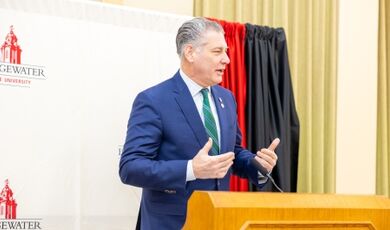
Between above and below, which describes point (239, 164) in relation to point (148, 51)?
below

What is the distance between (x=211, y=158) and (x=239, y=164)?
2.20 feet

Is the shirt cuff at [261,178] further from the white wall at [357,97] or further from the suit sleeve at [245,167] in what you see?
the white wall at [357,97]

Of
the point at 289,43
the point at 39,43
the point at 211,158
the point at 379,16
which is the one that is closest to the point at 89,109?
the point at 39,43

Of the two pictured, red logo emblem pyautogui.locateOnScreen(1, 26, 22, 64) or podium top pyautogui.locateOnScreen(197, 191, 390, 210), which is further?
red logo emblem pyautogui.locateOnScreen(1, 26, 22, 64)

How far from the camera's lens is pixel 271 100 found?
179 inches

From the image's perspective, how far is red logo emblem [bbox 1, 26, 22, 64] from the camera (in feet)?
11.2

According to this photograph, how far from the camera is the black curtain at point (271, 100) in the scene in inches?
175

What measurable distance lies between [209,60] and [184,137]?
41 cm

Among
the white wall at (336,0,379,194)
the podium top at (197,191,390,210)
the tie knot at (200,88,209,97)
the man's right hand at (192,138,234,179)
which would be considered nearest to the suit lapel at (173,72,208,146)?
the tie knot at (200,88,209,97)

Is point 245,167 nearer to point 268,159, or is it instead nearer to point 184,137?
point 268,159

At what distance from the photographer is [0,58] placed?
340 cm

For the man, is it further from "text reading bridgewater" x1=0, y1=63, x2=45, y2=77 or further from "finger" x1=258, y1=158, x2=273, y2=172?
"text reading bridgewater" x1=0, y1=63, x2=45, y2=77

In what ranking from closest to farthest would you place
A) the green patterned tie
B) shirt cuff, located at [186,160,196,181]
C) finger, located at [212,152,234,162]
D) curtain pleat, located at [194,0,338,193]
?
finger, located at [212,152,234,162] < shirt cuff, located at [186,160,196,181] < the green patterned tie < curtain pleat, located at [194,0,338,193]

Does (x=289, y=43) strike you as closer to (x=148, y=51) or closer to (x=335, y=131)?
(x=335, y=131)
